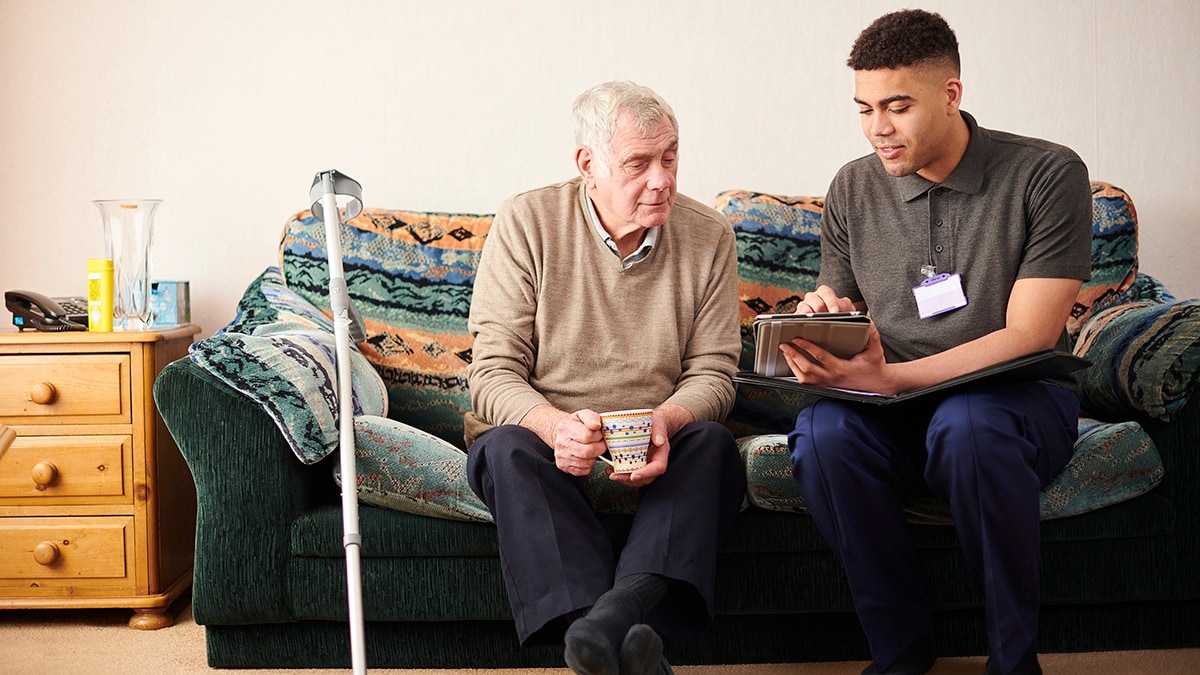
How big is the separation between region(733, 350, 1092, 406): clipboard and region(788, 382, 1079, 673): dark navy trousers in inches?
2.0

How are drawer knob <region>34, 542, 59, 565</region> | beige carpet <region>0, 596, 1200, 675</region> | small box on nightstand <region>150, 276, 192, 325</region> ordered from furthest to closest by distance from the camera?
small box on nightstand <region>150, 276, 192, 325</region> < drawer knob <region>34, 542, 59, 565</region> < beige carpet <region>0, 596, 1200, 675</region>

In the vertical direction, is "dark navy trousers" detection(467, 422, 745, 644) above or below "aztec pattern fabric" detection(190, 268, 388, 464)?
below

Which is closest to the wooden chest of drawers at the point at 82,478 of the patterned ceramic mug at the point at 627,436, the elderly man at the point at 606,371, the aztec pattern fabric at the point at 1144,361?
the elderly man at the point at 606,371

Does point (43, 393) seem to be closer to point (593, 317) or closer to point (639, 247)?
point (593, 317)

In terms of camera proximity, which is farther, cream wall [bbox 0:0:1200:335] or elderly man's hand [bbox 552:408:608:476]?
cream wall [bbox 0:0:1200:335]

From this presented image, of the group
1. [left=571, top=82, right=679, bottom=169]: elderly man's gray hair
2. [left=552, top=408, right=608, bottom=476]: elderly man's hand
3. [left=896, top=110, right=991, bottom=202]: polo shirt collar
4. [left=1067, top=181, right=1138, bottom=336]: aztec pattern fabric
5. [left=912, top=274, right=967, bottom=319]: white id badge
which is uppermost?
[left=571, top=82, right=679, bottom=169]: elderly man's gray hair

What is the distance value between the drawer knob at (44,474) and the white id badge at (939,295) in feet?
6.08

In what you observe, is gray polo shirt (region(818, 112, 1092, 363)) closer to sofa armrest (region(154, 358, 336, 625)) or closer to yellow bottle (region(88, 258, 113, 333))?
sofa armrest (region(154, 358, 336, 625))

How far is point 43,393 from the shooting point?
2.29 meters

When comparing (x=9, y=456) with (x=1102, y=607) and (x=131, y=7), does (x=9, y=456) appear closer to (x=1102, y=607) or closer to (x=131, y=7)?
(x=131, y=7)

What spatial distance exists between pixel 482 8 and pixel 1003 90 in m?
1.42

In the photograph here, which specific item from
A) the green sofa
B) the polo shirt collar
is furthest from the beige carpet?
the polo shirt collar

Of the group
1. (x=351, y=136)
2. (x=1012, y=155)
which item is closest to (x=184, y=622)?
(x=351, y=136)

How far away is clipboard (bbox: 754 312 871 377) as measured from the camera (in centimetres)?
168
